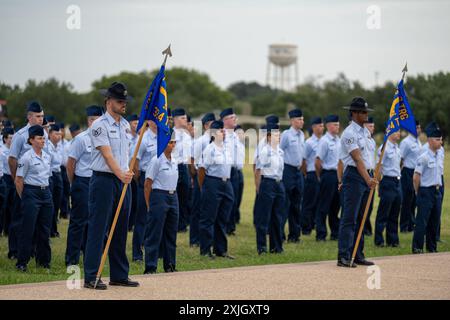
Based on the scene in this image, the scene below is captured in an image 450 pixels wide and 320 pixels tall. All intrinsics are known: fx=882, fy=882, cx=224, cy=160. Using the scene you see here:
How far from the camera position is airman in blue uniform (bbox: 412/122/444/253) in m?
14.6

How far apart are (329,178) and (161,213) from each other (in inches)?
262

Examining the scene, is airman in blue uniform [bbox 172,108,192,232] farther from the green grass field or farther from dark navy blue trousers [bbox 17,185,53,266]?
dark navy blue trousers [bbox 17,185,53,266]

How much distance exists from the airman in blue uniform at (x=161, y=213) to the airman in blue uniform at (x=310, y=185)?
6908 millimetres

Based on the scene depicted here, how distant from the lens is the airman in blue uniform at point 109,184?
9.70m

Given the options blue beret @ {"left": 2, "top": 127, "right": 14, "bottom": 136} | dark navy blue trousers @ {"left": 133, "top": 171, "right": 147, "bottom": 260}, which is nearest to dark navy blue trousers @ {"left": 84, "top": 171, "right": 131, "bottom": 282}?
dark navy blue trousers @ {"left": 133, "top": 171, "right": 147, "bottom": 260}

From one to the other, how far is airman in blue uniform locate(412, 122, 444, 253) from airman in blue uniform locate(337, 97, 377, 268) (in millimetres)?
2512

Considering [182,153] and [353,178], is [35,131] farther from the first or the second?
[182,153]

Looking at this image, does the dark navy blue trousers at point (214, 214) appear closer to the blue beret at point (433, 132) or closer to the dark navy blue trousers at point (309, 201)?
the blue beret at point (433, 132)

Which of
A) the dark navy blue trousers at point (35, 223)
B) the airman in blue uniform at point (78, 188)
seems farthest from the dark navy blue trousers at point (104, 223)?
the airman in blue uniform at point (78, 188)

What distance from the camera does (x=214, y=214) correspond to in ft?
47.7

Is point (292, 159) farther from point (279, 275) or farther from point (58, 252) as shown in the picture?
point (279, 275)

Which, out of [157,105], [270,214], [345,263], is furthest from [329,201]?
[157,105]
